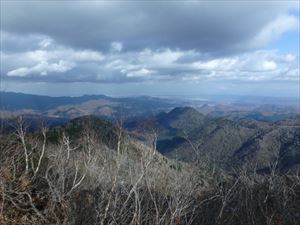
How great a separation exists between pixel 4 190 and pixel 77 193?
11.2 feet

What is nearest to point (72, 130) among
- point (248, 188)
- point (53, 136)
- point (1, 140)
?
point (53, 136)

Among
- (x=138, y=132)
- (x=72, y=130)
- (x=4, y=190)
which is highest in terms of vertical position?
(x=138, y=132)

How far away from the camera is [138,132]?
2266cm

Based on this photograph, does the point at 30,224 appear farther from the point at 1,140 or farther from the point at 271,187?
the point at 271,187

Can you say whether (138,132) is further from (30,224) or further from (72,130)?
(72,130)

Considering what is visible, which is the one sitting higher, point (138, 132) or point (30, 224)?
point (138, 132)

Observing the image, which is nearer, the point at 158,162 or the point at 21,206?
the point at 21,206

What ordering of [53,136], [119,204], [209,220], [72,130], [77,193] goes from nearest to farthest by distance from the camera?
[119,204]
[77,193]
[209,220]
[53,136]
[72,130]

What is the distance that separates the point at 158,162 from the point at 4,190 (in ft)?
28.4

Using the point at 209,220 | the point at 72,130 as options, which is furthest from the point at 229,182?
the point at 72,130

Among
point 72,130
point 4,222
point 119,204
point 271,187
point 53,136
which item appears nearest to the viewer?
point 4,222

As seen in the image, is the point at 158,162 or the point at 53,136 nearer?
the point at 158,162

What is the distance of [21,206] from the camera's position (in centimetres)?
1766

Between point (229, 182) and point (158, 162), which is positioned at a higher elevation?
point (158, 162)
